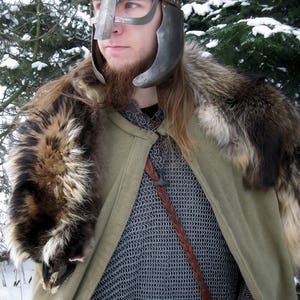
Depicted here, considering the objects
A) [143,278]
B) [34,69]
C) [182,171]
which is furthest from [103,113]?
[34,69]

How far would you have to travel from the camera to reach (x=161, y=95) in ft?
5.91

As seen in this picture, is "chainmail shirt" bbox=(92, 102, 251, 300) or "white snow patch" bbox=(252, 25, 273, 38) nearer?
"chainmail shirt" bbox=(92, 102, 251, 300)

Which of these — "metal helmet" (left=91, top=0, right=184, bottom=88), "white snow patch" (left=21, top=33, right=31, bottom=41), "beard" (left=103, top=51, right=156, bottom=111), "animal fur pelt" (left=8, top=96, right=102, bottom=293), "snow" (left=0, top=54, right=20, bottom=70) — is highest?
"metal helmet" (left=91, top=0, right=184, bottom=88)

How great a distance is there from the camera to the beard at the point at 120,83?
1.68m

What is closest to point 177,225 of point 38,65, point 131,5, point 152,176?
point 152,176

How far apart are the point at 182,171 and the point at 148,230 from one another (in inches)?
10.5

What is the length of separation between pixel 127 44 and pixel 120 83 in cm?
15

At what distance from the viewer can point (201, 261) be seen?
165 centimetres

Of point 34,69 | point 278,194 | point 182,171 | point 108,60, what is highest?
point 108,60

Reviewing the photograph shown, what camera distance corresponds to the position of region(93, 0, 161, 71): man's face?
1648 millimetres

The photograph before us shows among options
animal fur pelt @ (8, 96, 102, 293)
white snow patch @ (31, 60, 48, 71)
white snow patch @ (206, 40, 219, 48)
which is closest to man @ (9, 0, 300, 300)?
animal fur pelt @ (8, 96, 102, 293)

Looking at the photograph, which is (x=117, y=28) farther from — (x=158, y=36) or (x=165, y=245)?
(x=165, y=245)

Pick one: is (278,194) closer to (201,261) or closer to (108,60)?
(201,261)

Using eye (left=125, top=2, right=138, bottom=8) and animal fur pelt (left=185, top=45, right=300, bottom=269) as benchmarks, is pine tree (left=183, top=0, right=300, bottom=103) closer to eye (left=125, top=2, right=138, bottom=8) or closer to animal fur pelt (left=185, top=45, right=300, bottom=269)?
animal fur pelt (left=185, top=45, right=300, bottom=269)
